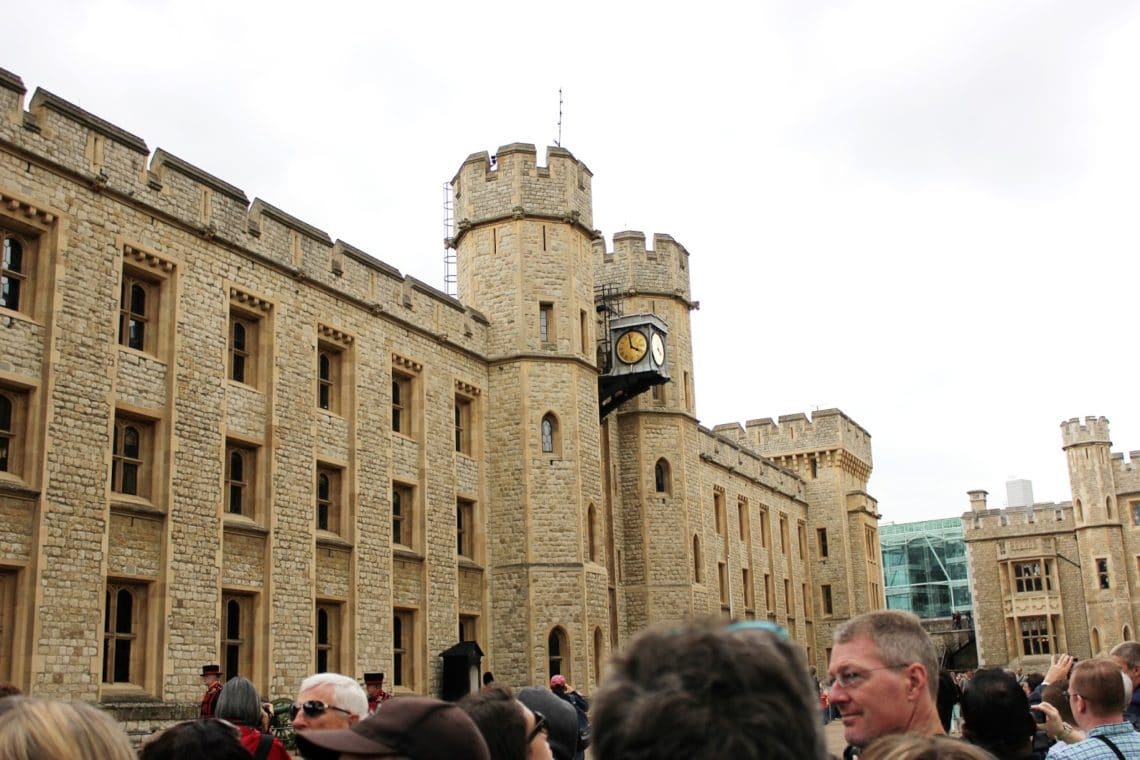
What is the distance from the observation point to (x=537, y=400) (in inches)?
1017

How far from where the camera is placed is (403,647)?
74.8 ft

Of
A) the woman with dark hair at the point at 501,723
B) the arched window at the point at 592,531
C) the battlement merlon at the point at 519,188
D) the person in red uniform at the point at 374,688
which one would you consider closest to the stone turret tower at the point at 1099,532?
the arched window at the point at 592,531

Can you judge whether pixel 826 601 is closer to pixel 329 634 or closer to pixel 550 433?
pixel 550 433

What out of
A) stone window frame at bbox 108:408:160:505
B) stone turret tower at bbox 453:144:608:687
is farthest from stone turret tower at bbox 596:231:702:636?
stone window frame at bbox 108:408:160:505

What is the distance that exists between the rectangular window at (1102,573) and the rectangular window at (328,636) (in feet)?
131

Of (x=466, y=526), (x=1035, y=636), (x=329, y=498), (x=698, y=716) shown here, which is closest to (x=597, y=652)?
(x=466, y=526)

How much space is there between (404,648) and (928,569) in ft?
208

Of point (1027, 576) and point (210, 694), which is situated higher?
point (1027, 576)

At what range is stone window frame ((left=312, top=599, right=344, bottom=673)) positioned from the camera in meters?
20.8

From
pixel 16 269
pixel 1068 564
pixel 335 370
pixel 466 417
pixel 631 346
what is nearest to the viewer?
pixel 16 269

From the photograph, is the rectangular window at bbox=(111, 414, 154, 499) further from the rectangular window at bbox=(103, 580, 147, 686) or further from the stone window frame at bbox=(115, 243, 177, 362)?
the rectangular window at bbox=(103, 580, 147, 686)

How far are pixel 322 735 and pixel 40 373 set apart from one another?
47.9 ft

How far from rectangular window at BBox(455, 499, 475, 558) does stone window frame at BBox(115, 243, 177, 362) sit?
8.37m

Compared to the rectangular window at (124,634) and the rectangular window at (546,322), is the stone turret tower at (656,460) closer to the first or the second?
the rectangular window at (546,322)
